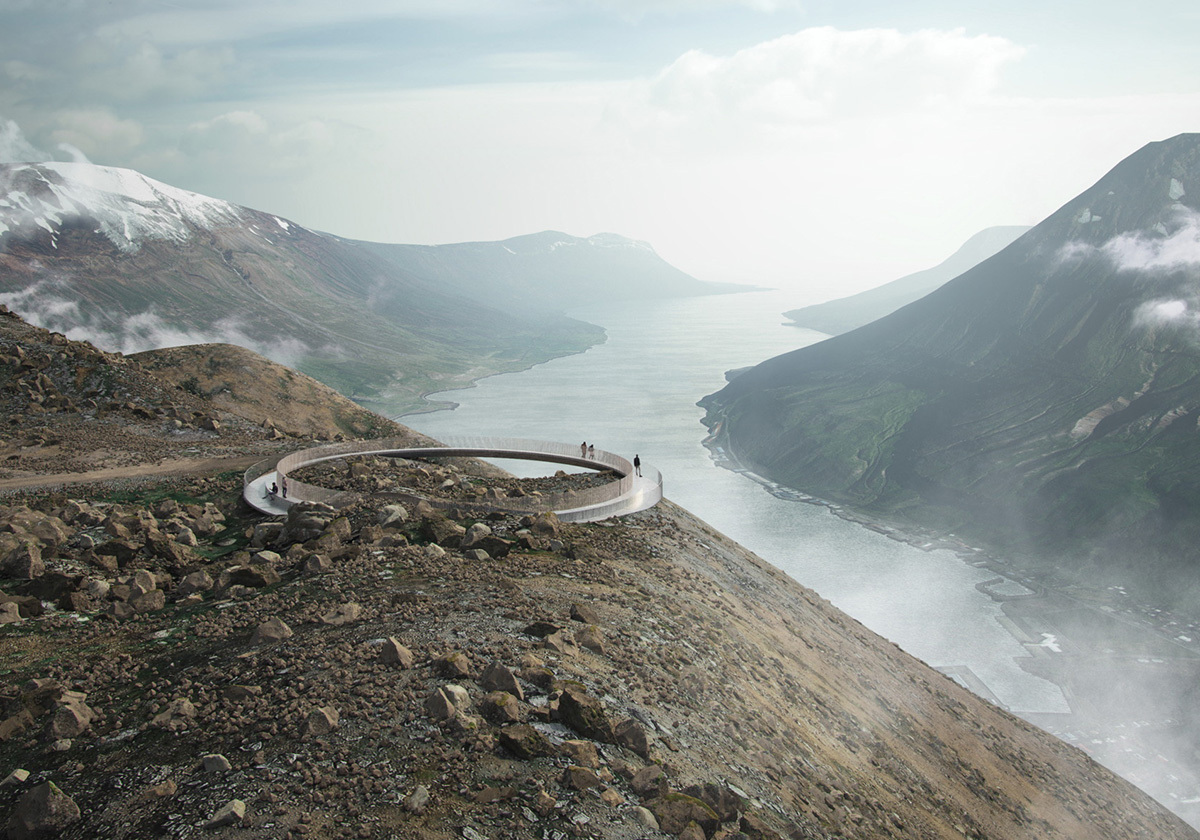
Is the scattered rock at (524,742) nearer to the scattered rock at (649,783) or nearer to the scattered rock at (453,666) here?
the scattered rock at (649,783)

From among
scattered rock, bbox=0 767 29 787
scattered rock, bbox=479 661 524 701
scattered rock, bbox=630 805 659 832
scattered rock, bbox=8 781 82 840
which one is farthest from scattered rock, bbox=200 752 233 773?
scattered rock, bbox=630 805 659 832

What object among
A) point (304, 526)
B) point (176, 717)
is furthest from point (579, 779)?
point (304, 526)

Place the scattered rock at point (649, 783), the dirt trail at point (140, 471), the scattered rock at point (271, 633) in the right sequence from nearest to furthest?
1. the scattered rock at point (649, 783)
2. the scattered rock at point (271, 633)
3. the dirt trail at point (140, 471)

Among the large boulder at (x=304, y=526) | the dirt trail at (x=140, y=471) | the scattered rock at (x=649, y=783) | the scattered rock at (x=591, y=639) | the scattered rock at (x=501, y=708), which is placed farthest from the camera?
the dirt trail at (x=140, y=471)

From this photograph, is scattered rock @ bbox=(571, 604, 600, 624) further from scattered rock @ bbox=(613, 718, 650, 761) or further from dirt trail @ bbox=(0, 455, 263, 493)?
dirt trail @ bbox=(0, 455, 263, 493)

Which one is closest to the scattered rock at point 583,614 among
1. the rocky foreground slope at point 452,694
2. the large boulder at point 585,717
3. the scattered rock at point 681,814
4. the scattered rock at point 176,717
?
the rocky foreground slope at point 452,694

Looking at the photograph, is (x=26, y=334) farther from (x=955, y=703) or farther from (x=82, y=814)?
(x=955, y=703)

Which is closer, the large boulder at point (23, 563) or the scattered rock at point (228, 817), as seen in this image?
the scattered rock at point (228, 817)

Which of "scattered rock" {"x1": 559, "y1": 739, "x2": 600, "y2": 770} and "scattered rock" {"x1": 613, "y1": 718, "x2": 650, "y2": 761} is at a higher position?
"scattered rock" {"x1": 559, "y1": 739, "x2": 600, "y2": 770}
